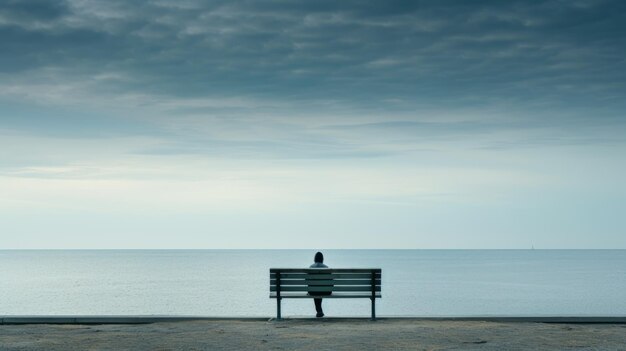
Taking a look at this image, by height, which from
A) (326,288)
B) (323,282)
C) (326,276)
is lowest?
(326,288)

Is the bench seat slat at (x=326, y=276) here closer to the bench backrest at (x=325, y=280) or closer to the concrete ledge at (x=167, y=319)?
the bench backrest at (x=325, y=280)

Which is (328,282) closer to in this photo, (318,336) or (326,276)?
(326,276)

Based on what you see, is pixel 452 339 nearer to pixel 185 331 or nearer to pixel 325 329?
pixel 325 329

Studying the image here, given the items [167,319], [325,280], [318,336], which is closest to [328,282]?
[325,280]

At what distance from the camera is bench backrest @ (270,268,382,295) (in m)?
16.3

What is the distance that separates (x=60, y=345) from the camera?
1262cm

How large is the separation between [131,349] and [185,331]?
222 cm

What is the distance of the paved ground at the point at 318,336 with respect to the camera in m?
12.5

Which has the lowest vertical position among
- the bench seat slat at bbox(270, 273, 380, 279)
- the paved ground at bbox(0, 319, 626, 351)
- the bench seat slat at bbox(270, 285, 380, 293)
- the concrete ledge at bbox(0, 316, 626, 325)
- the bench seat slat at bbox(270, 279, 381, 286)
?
the paved ground at bbox(0, 319, 626, 351)

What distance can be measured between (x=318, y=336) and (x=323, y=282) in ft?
9.19

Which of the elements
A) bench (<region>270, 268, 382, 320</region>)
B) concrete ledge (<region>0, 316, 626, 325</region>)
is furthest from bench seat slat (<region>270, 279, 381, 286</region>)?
concrete ledge (<region>0, 316, 626, 325</region>)

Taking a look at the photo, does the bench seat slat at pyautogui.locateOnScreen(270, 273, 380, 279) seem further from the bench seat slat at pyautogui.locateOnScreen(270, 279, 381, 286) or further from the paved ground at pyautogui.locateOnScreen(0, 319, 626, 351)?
the paved ground at pyautogui.locateOnScreen(0, 319, 626, 351)

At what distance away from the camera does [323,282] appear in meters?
16.3

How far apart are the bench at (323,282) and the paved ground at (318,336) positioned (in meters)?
0.63
